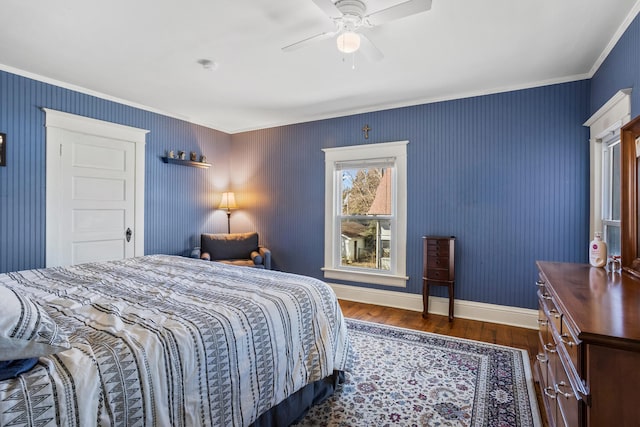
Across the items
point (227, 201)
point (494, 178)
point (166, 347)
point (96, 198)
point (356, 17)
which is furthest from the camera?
point (227, 201)

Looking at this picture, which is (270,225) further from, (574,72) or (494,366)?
(574,72)

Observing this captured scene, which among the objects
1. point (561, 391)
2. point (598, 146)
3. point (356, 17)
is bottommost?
point (561, 391)

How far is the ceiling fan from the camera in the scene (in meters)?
1.78

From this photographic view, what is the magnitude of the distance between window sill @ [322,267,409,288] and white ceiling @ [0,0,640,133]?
2157 millimetres

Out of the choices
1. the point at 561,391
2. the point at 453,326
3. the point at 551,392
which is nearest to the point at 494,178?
the point at 453,326

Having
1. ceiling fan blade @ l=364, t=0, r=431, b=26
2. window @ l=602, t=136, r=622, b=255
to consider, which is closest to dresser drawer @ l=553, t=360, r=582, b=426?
window @ l=602, t=136, r=622, b=255

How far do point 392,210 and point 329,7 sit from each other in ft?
8.95

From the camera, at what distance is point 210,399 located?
4.35ft

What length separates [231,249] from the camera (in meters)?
4.65

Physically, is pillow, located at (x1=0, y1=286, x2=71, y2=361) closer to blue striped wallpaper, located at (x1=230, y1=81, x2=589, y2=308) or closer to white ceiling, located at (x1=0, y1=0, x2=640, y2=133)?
white ceiling, located at (x1=0, y1=0, x2=640, y2=133)

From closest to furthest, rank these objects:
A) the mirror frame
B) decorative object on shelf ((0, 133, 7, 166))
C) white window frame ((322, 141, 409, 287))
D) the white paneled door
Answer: the mirror frame, decorative object on shelf ((0, 133, 7, 166)), the white paneled door, white window frame ((322, 141, 409, 287))

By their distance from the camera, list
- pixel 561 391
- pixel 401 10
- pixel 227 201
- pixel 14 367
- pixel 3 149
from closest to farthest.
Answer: pixel 14 367, pixel 561 391, pixel 401 10, pixel 3 149, pixel 227 201

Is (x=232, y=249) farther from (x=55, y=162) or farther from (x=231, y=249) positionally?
(x=55, y=162)

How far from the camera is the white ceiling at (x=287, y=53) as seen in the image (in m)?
2.15
